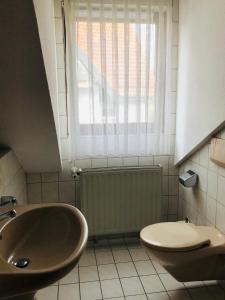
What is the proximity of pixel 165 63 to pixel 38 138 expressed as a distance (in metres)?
1.21

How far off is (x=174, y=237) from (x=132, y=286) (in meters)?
0.53

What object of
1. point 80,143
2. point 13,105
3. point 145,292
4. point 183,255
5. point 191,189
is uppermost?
point 13,105

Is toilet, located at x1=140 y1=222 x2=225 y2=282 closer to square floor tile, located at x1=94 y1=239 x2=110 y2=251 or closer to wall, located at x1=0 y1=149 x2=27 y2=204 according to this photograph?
square floor tile, located at x1=94 y1=239 x2=110 y2=251

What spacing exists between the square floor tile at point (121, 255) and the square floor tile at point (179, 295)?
1.61 feet

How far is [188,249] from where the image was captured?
159cm

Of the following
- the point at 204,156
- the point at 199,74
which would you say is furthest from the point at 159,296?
the point at 199,74

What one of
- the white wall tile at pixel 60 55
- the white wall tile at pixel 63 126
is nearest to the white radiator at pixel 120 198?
the white wall tile at pixel 63 126

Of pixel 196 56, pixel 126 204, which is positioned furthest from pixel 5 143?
pixel 196 56

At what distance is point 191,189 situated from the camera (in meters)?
2.30

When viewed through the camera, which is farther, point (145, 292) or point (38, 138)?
point (145, 292)

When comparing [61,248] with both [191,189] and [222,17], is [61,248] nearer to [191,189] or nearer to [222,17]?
[191,189]

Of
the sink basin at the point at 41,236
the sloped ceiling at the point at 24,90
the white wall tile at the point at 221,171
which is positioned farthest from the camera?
the white wall tile at the point at 221,171

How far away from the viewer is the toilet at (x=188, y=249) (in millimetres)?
1607

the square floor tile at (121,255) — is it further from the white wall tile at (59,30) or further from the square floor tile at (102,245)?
the white wall tile at (59,30)
